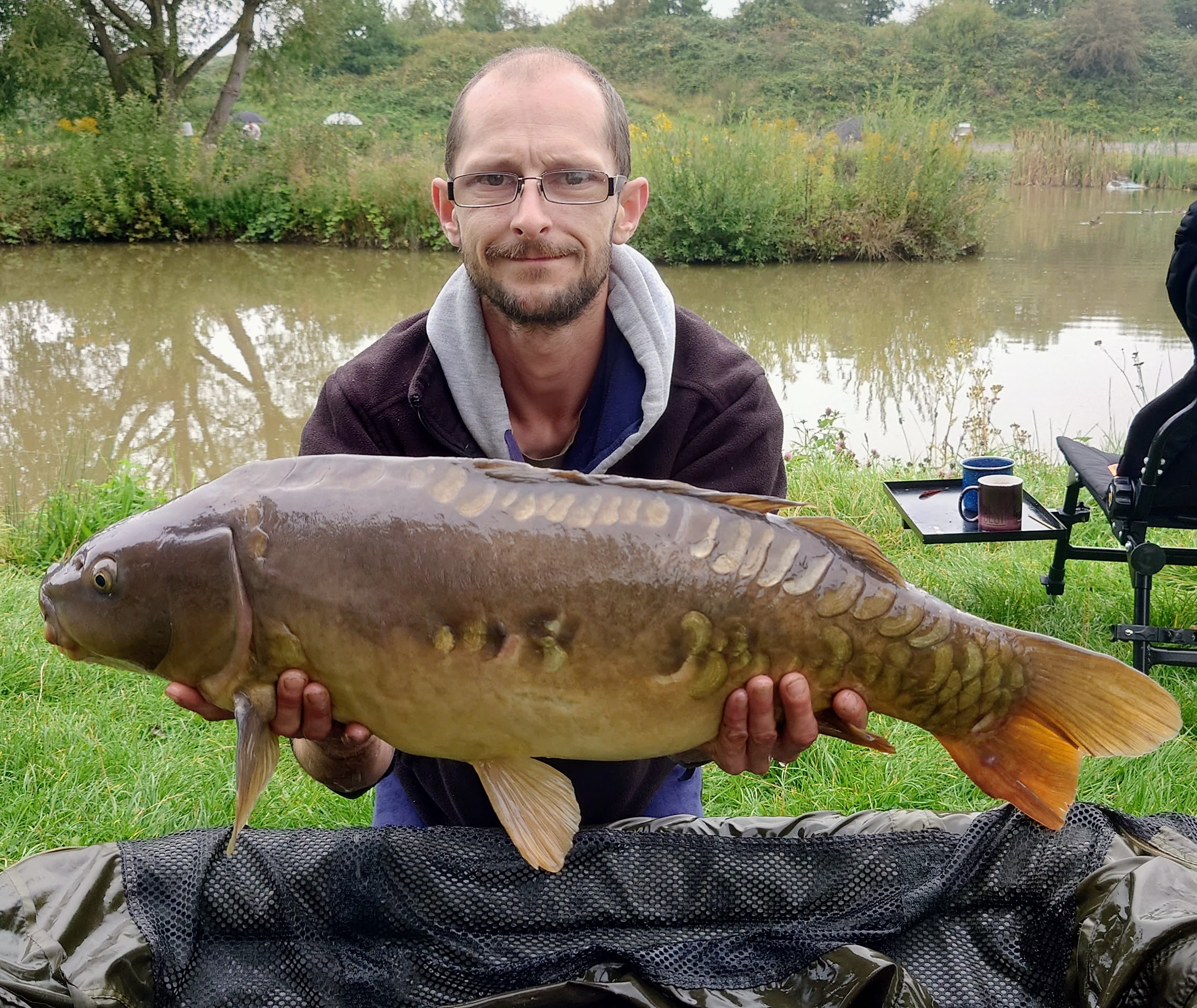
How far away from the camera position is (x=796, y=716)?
1142mm

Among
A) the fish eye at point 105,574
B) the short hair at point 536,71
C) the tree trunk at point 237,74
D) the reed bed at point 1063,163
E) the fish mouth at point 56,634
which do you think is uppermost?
the tree trunk at point 237,74

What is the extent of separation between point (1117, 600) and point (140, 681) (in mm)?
Answer: 2206

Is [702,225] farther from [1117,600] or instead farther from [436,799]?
[436,799]

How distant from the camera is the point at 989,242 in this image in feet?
37.4

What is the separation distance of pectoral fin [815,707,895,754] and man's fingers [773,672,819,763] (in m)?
0.02

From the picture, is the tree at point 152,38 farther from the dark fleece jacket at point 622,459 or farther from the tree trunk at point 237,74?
the dark fleece jacket at point 622,459

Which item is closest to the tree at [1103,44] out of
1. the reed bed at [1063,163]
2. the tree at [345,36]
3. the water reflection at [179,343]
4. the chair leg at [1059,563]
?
the reed bed at [1063,163]

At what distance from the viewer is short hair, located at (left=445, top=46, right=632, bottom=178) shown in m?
1.61

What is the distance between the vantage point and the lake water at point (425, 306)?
5129 millimetres

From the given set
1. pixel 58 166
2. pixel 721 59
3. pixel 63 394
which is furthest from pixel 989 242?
pixel 721 59

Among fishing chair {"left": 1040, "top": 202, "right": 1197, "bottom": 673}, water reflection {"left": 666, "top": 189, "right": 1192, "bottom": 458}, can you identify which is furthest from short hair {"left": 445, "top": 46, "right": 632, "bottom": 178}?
water reflection {"left": 666, "top": 189, "right": 1192, "bottom": 458}

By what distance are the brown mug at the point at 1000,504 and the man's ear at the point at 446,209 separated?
1.39 metres

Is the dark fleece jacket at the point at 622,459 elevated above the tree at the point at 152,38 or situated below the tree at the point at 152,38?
A: below

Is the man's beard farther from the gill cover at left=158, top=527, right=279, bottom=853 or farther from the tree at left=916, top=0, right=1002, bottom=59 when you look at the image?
the tree at left=916, top=0, right=1002, bottom=59
